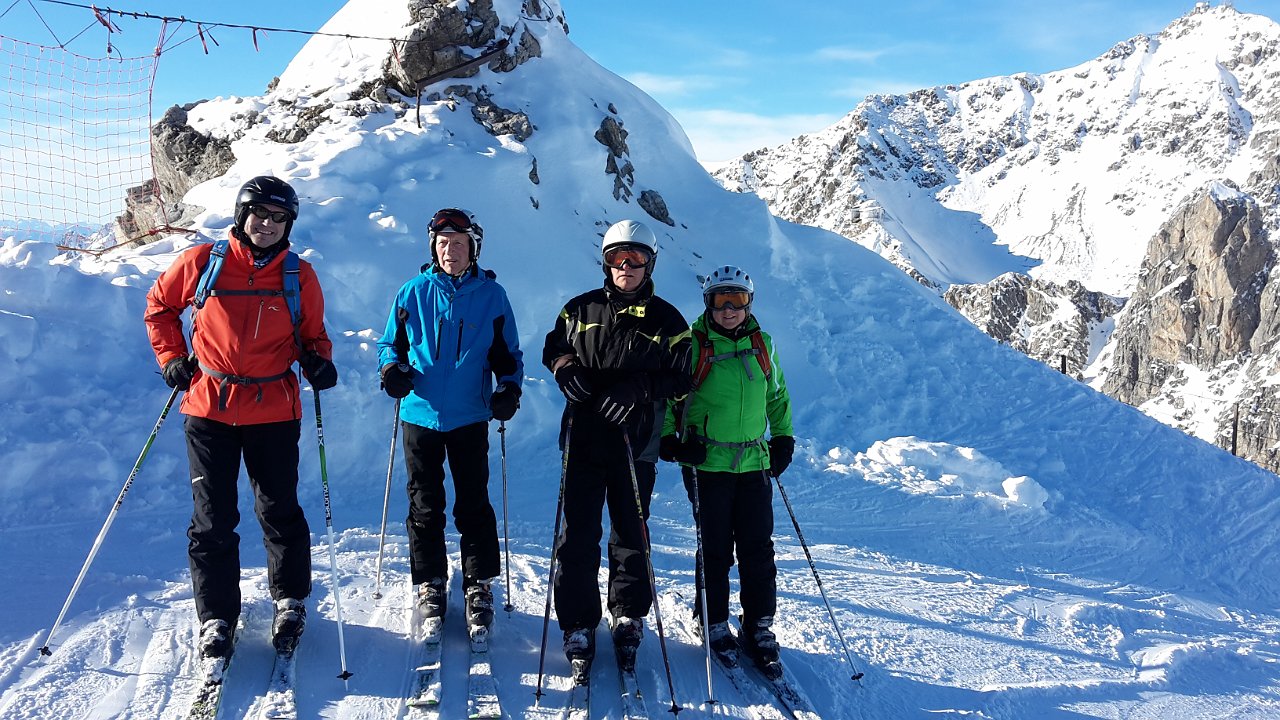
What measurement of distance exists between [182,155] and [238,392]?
39.8 feet

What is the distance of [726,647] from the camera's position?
4.39 metres

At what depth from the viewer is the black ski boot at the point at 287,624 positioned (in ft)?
12.9

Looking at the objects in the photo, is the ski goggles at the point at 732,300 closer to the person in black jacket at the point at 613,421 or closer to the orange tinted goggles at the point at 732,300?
the orange tinted goggles at the point at 732,300

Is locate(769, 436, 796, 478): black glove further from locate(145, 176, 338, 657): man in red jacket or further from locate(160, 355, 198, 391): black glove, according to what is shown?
locate(160, 355, 198, 391): black glove

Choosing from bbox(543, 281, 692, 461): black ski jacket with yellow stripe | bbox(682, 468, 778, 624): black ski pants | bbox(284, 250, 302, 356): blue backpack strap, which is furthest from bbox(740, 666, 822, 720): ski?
bbox(284, 250, 302, 356): blue backpack strap

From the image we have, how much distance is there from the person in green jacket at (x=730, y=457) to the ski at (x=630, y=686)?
533 millimetres

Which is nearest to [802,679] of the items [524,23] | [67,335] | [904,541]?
[904,541]

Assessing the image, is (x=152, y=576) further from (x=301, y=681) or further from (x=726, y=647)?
(x=726, y=647)

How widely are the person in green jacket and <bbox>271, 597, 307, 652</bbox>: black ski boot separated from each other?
2.13 m

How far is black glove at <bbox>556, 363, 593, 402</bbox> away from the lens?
3.86 metres

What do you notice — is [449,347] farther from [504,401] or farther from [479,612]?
[479,612]

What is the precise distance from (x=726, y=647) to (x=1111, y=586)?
4384 millimetres

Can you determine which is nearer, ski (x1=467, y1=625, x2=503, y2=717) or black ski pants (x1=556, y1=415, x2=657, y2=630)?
ski (x1=467, y1=625, x2=503, y2=717)

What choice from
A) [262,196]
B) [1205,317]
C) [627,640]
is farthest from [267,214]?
[1205,317]
